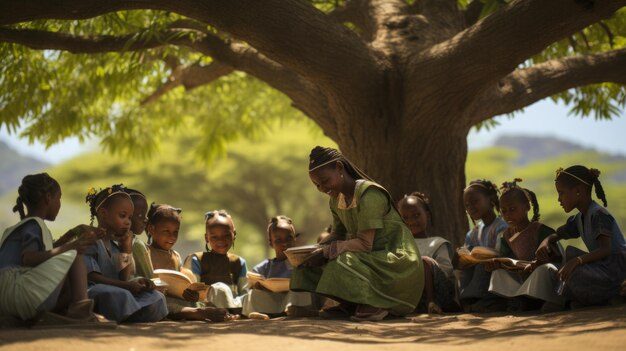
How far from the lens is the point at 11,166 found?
356ft

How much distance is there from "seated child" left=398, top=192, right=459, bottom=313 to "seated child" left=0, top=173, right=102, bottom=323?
2901 millimetres

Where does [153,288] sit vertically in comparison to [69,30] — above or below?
below

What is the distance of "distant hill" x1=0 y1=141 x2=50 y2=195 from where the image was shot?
349 ft

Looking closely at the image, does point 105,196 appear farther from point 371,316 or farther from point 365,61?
point 365,61

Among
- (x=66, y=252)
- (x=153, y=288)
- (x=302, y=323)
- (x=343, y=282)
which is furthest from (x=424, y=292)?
(x=66, y=252)

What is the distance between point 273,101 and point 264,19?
7.36 metres

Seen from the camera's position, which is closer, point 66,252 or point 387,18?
point 66,252

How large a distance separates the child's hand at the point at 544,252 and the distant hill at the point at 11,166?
10542cm

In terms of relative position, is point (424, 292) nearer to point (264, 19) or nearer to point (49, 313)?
point (264, 19)

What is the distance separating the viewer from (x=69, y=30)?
9.59m

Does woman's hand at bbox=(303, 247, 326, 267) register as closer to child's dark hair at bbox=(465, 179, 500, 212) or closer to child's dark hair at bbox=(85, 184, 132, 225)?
child's dark hair at bbox=(85, 184, 132, 225)

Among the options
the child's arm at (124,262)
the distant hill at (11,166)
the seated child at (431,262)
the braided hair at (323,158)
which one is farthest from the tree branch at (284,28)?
the distant hill at (11,166)

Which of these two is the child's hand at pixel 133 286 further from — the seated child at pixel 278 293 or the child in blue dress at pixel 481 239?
the child in blue dress at pixel 481 239

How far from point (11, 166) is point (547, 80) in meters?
107
